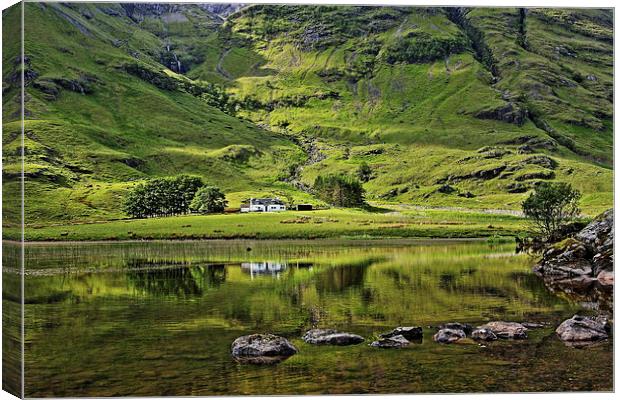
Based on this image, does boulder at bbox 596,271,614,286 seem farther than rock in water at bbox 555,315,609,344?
Yes

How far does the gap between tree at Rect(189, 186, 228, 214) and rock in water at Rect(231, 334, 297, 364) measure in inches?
963

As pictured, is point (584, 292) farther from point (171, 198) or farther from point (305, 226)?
point (171, 198)

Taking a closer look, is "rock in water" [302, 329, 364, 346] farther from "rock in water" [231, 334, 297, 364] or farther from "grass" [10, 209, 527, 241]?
"grass" [10, 209, 527, 241]

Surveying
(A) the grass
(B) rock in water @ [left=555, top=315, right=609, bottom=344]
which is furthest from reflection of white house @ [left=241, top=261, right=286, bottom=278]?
(B) rock in water @ [left=555, top=315, right=609, bottom=344]

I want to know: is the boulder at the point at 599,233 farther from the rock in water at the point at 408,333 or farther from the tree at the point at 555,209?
the rock in water at the point at 408,333

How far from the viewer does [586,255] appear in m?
26.7

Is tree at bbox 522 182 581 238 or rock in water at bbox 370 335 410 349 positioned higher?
tree at bbox 522 182 581 238

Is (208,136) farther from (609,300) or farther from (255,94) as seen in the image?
(609,300)

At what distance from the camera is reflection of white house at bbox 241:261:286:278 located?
30.7 metres

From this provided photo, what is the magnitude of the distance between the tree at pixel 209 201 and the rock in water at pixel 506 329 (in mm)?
25296

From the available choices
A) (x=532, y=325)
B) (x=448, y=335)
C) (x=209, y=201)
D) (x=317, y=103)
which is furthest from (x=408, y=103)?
(x=448, y=335)

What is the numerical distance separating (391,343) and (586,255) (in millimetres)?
11746

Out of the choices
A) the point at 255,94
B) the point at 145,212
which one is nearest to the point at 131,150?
the point at 255,94

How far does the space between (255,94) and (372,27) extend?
24.0m
